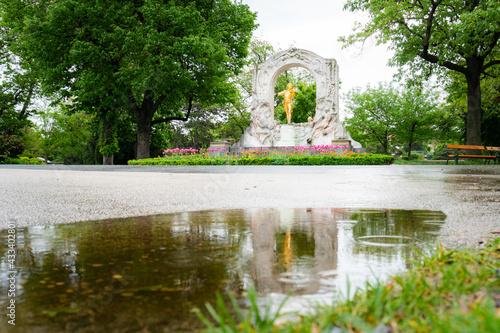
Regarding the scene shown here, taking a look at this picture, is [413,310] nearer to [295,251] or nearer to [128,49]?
[295,251]

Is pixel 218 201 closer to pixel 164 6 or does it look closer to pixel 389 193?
Answer: pixel 389 193

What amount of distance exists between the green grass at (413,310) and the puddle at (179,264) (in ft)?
0.54

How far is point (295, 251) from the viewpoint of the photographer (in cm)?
210

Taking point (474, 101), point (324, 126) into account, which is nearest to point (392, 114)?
point (324, 126)

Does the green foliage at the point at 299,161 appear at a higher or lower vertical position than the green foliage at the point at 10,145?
lower

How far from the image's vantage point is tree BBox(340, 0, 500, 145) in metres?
17.5

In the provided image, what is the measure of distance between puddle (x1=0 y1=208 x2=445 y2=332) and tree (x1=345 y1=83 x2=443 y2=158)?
108ft

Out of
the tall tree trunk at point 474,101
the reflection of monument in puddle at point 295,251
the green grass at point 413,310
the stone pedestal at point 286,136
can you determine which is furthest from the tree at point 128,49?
the green grass at point 413,310

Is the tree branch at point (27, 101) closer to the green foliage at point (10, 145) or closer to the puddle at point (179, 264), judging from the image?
the green foliage at point (10, 145)

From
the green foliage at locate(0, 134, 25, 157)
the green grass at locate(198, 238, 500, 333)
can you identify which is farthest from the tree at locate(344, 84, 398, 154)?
the green grass at locate(198, 238, 500, 333)

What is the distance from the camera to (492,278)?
1.46 meters

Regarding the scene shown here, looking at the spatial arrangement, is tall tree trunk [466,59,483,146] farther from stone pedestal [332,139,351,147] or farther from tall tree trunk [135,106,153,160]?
tall tree trunk [135,106,153,160]

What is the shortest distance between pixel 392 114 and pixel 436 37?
16020mm

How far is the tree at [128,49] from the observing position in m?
18.1
